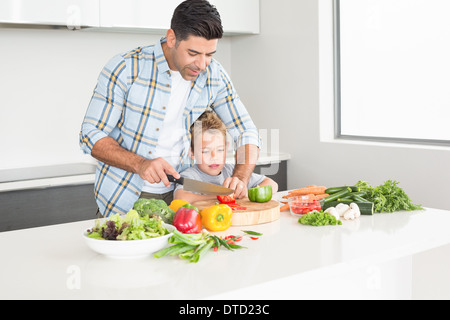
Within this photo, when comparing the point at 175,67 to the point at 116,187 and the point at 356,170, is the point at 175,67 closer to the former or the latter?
the point at 116,187

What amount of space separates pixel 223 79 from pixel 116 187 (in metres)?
0.66

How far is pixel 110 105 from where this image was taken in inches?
88.3

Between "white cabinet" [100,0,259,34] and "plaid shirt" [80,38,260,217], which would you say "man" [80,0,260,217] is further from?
"white cabinet" [100,0,259,34]

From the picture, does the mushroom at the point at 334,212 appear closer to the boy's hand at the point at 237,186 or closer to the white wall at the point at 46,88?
the boy's hand at the point at 237,186

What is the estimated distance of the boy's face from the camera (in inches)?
99.8

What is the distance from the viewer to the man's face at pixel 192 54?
6.77ft

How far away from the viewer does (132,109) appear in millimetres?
2309

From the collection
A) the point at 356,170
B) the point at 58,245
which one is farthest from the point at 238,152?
the point at 356,170

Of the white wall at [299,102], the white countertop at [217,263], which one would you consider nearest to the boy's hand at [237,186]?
the white countertop at [217,263]

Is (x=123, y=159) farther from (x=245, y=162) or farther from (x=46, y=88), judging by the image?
(x=46, y=88)

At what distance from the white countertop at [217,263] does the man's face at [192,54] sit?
63 centimetres

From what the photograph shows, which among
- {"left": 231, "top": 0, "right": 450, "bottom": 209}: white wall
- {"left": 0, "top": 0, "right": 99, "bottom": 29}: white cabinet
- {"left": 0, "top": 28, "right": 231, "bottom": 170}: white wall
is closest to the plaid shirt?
{"left": 0, "top": 0, "right": 99, "bottom": 29}: white cabinet

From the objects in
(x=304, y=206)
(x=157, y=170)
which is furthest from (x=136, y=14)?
(x=304, y=206)

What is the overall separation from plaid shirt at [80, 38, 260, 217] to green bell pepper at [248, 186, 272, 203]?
1.60 feet
